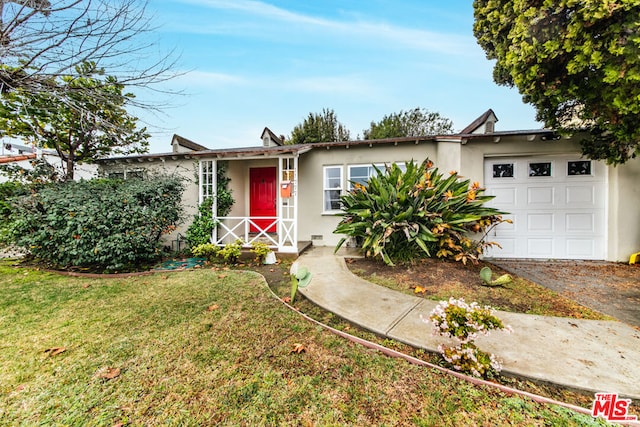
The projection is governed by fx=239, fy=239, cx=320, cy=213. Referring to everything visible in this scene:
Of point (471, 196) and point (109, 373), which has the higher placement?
point (471, 196)

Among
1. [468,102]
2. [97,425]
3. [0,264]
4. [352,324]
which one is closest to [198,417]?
[97,425]

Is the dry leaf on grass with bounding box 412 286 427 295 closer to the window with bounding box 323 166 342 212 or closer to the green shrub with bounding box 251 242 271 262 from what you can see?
the green shrub with bounding box 251 242 271 262

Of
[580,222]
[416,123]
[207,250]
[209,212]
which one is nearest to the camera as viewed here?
[580,222]

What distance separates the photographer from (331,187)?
751cm

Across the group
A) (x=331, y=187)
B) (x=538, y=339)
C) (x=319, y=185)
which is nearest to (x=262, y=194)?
(x=319, y=185)

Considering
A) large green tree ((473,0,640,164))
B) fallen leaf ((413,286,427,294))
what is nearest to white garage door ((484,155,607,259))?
large green tree ((473,0,640,164))

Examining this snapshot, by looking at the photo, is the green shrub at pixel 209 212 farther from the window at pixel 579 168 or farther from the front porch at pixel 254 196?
the window at pixel 579 168

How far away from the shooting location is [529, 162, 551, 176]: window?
6.09 m

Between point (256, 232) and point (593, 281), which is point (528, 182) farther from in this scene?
point (256, 232)

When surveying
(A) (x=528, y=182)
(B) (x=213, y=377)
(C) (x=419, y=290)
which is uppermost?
(A) (x=528, y=182)

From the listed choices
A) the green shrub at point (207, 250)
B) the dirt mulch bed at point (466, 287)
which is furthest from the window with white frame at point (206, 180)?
the dirt mulch bed at point (466, 287)

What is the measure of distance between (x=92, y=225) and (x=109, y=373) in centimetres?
437

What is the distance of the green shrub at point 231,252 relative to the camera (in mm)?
5789

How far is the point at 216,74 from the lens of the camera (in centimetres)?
732
